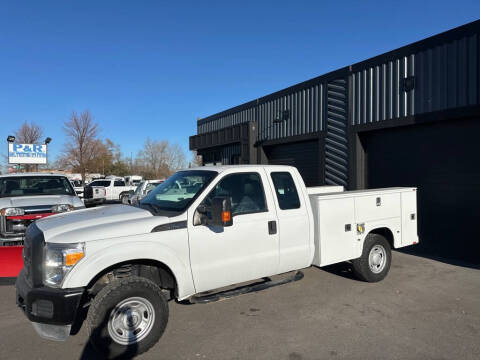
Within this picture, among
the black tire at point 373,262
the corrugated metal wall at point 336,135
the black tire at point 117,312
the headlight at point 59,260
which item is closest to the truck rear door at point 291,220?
the black tire at point 373,262

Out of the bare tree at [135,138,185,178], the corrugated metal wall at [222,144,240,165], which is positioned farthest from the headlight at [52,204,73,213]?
the bare tree at [135,138,185,178]

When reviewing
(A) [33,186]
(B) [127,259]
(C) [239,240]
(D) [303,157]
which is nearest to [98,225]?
(B) [127,259]

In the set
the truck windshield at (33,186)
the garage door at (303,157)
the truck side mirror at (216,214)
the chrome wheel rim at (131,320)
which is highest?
the garage door at (303,157)

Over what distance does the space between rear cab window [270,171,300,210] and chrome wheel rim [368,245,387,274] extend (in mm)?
1887

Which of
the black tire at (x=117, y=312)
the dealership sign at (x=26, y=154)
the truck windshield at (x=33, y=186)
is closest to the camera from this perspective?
the black tire at (x=117, y=312)

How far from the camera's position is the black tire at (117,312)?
11.2 ft

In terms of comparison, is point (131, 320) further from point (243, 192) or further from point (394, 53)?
point (394, 53)

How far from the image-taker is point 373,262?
5957 mm

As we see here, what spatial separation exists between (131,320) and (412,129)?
7.93m

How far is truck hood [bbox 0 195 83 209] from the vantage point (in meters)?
6.80

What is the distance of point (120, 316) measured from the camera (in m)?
3.57

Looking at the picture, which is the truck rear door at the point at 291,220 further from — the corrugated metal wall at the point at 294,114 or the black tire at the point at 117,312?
the corrugated metal wall at the point at 294,114

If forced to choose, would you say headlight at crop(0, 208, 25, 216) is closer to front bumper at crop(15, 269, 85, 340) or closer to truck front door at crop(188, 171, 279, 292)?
front bumper at crop(15, 269, 85, 340)

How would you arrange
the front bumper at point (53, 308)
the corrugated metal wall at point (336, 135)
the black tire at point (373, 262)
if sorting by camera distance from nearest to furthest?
the front bumper at point (53, 308) → the black tire at point (373, 262) → the corrugated metal wall at point (336, 135)
